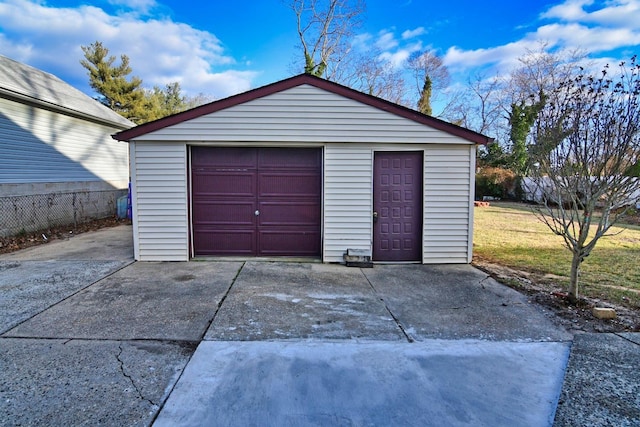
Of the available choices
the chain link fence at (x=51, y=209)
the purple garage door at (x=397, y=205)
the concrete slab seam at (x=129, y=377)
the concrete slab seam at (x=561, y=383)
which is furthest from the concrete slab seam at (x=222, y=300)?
the chain link fence at (x=51, y=209)

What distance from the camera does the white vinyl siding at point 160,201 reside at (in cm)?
662

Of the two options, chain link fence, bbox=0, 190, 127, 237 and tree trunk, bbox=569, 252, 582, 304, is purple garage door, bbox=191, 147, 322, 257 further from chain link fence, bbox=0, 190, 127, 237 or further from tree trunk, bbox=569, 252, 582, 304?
chain link fence, bbox=0, 190, 127, 237

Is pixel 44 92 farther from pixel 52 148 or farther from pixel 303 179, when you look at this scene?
pixel 303 179

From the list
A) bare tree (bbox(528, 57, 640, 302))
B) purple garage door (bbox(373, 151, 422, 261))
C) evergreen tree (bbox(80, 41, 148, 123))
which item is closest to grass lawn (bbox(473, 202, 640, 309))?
bare tree (bbox(528, 57, 640, 302))

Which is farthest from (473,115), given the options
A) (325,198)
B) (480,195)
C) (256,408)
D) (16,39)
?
(256,408)

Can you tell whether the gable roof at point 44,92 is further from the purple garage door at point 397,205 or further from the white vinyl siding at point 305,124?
the purple garage door at point 397,205

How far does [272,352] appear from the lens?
3152 mm

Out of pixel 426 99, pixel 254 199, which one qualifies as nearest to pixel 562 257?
pixel 254 199

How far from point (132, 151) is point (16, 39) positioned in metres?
14.3

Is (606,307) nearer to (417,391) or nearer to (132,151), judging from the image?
(417,391)

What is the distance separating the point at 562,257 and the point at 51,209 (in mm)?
13985

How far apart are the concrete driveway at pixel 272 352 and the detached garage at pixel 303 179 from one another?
1406 mm

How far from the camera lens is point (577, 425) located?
2.26 meters

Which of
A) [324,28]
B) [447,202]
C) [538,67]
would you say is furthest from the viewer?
[538,67]
